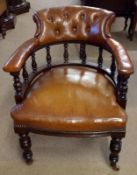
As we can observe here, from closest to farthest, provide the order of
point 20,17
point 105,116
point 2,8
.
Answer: point 105,116
point 2,8
point 20,17

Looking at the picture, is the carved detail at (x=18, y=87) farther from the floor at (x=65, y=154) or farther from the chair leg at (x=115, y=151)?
the chair leg at (x=115, y=151)

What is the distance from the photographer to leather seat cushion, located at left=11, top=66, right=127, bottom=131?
4.66ft

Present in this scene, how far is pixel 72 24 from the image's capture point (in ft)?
5.93

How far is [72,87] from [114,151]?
1.52 feet

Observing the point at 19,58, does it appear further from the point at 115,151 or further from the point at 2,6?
the point at 2,6

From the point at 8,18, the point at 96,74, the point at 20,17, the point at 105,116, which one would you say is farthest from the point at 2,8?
the point at 105,116

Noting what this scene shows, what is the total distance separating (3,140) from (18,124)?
497 millimetres

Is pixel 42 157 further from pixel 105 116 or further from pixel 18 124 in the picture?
pixel 105 116

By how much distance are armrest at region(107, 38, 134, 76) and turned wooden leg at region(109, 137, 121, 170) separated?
1.34ft

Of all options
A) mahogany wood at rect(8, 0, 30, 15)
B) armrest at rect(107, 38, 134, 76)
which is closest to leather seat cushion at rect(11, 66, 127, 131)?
armrest at rect(107, 38, 134, 76)

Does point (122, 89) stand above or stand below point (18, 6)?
above

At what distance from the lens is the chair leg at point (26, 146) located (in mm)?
1558

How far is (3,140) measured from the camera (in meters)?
1.90

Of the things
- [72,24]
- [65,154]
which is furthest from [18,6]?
[65,154]
